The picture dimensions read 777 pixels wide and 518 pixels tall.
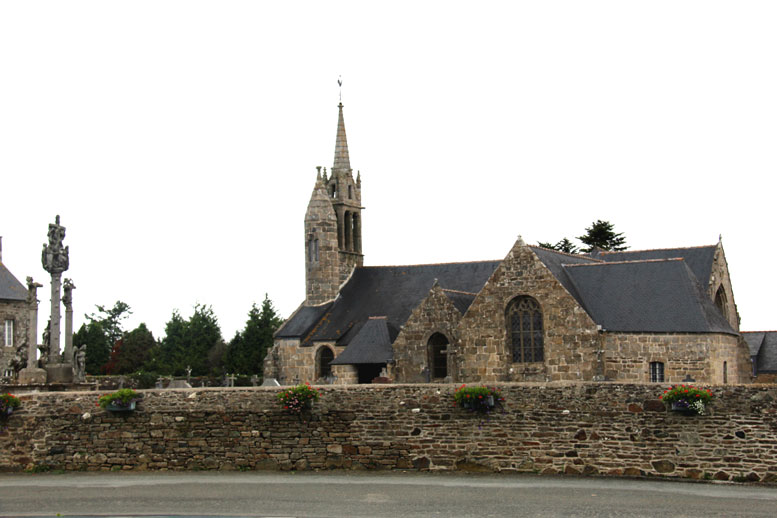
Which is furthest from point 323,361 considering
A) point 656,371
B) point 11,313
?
point 656,371

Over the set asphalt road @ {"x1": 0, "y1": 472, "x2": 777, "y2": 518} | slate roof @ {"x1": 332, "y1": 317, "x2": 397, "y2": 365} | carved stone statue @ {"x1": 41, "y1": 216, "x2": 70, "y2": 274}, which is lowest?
asphalt road @ {"x1": 0, "y1": 472, "x2": 777, "y2": 518}

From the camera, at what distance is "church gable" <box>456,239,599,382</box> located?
3519 centimetres

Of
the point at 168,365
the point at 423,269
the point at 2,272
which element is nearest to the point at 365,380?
the point at 423,269

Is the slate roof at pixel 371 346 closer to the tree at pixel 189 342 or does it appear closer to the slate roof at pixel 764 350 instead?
the slate roof at pixel 764 350

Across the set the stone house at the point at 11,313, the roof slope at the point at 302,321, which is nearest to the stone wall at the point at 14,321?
the stone house at the point at 11,313

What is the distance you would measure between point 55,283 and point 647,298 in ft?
67.6

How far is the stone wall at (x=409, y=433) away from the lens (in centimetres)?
1734

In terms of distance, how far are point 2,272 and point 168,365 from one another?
31.3 m

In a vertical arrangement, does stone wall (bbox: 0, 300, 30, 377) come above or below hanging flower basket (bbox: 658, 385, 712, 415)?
above

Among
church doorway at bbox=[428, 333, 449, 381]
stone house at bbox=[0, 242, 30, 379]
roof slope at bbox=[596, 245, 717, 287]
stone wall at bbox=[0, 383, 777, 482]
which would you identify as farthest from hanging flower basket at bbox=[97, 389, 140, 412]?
stone house at bbox=[0, 242, 30, 379]

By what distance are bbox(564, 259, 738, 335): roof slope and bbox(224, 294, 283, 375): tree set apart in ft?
141

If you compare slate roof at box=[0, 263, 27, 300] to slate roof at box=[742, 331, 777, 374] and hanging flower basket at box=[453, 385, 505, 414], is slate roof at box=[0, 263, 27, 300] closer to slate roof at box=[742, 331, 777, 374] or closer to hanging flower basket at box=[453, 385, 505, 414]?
slate roof at box=[742, 331, 777, 374]

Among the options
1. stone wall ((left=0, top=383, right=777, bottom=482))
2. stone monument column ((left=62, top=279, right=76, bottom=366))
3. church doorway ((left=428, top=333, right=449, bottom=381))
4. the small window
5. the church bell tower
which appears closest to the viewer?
stone wall ((left=0, top=383, right=777, bottom=482))

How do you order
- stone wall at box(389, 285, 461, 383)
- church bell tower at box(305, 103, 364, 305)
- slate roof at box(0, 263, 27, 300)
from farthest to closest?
slate roof at box(0, 263, 27, 300) → church bell tower at box(305, 103, 364, 305) → stone wall at box(389, 285, 461, 383)
